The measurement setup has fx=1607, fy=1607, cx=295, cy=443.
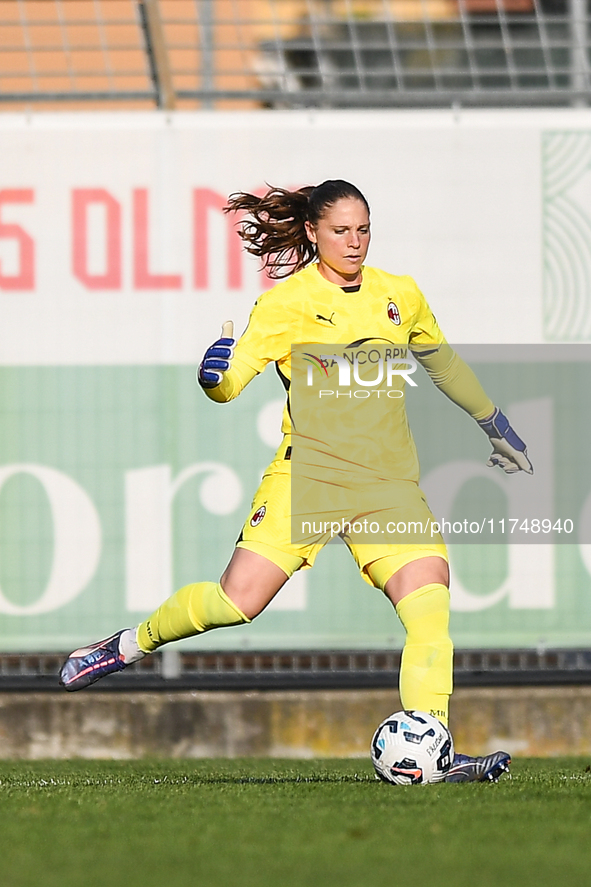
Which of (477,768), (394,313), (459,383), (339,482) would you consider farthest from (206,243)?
(477,768)

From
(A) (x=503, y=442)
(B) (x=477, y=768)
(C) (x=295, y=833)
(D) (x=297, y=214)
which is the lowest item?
(C) (x=295, y=833)

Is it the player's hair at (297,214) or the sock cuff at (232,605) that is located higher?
the player's hair at (297,214)

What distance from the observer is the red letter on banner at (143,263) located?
8125 mm

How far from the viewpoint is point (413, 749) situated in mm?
5223

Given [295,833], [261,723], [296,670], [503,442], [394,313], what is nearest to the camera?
[295,833]

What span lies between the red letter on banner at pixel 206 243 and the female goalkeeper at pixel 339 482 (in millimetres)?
2061

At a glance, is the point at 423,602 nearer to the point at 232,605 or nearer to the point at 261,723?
the point at 232,605

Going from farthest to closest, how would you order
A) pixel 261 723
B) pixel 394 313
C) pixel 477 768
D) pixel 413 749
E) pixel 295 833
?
pixel 261 723, pixel 394 313, pixel 477 768, pixel 413 749, pixel 295 833

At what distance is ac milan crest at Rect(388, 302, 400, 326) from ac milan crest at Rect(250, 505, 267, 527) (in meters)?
0.83

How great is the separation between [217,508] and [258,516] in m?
2.62

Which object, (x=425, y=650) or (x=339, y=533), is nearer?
(x=425, y=650)

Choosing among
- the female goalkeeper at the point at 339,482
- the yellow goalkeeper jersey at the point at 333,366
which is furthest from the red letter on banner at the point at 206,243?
the yellow goalkeeper jersey at the point at 333,366

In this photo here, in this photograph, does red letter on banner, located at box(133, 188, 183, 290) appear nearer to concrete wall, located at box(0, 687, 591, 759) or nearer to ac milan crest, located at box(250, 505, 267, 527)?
concrete wall, located at box(0, 687, 591, 759)

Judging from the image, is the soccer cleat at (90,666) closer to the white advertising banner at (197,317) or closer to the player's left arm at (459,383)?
the player's left arm at (459,383)
